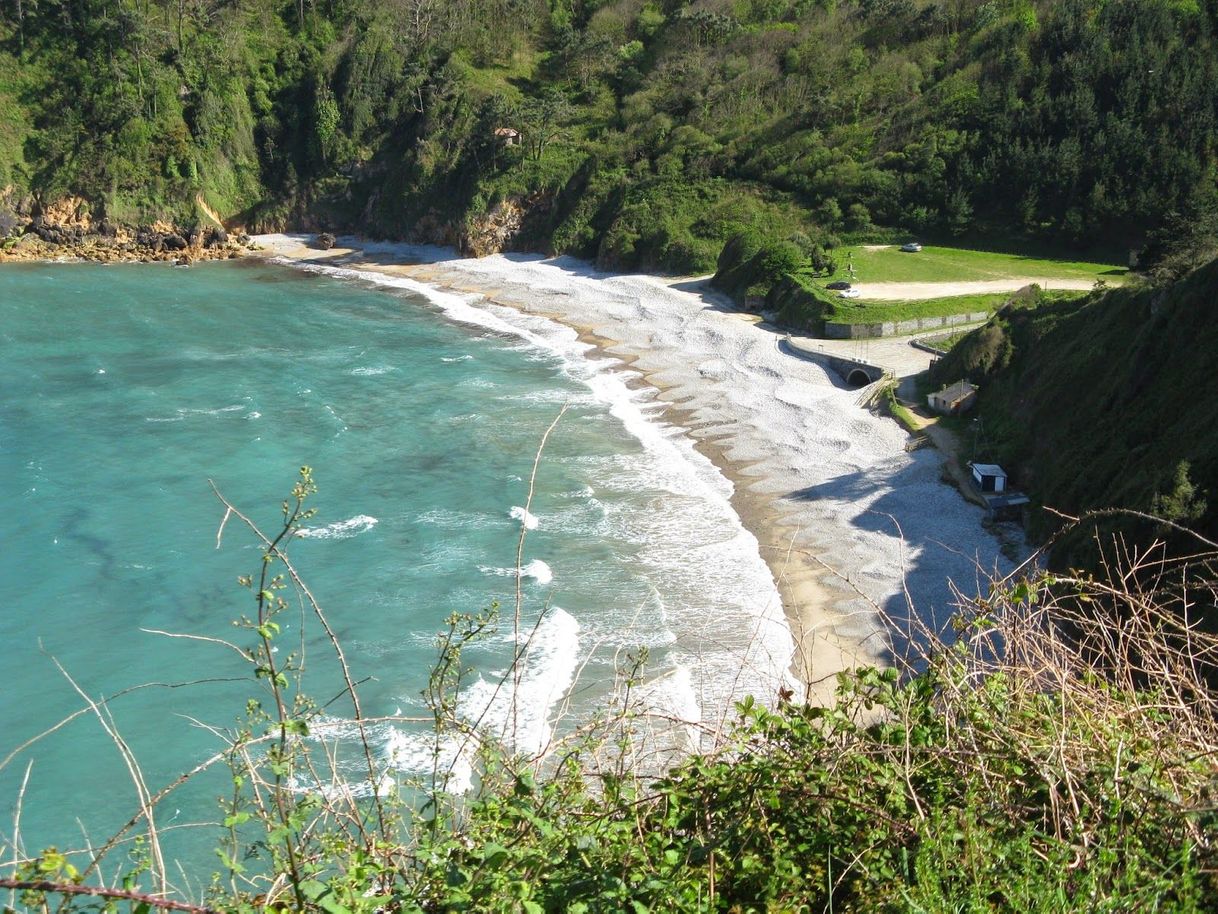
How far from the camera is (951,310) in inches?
1682

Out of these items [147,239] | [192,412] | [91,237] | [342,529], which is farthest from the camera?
[147,239]

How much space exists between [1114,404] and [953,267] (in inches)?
1010

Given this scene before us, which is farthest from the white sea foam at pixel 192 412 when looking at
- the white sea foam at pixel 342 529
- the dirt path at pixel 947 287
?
the dirt path at pixel 947 287

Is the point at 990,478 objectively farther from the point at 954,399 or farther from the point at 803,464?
the point at 954,399

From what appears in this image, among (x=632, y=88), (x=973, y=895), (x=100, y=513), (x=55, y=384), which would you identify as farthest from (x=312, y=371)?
(x=632, y=88)

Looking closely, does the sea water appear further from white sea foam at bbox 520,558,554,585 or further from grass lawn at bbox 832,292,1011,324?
grass lawn at bbox 832,292,1011,324

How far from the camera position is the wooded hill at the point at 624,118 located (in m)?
55.7

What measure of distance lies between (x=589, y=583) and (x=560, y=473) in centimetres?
779

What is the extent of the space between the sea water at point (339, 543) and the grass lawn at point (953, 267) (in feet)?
49.3

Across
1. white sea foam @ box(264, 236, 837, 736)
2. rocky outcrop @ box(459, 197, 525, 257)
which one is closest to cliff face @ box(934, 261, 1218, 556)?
white sea foam @ box(264, 236, 837, 736)

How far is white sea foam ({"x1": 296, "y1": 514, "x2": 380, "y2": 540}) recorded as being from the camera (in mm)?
25625

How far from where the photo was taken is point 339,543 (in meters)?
25.2

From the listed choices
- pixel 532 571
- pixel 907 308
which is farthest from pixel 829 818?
pixel 907 308

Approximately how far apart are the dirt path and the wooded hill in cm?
576
